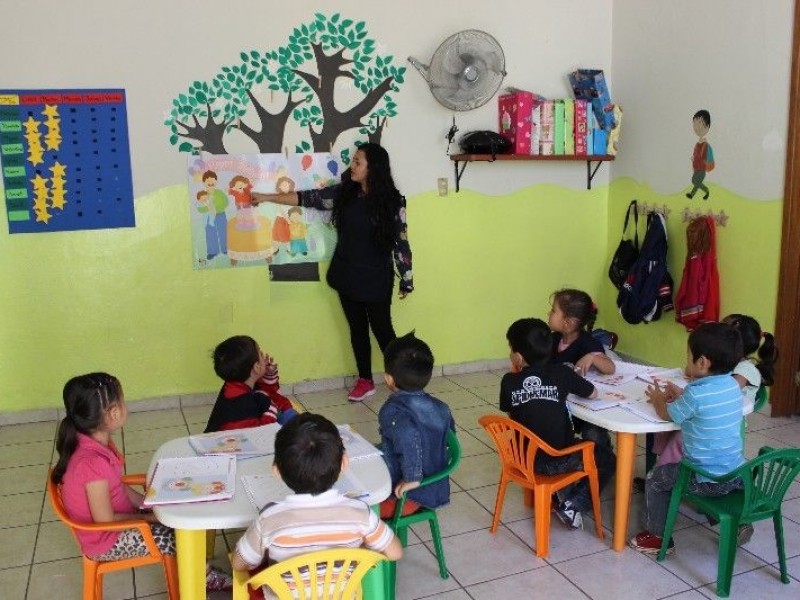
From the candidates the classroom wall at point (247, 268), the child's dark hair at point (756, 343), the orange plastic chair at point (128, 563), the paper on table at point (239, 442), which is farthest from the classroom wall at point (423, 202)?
the orange plastic chair at point (128, 563)

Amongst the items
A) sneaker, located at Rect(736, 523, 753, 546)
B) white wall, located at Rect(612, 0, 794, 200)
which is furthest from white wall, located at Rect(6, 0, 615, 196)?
sneaker, located at Rect(736, 523, 753, 546)

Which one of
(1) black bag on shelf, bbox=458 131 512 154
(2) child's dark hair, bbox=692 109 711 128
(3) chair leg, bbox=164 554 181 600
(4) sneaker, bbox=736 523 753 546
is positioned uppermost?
(2) child's dark hair, bbox=692 109 711 128

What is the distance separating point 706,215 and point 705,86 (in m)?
0.73

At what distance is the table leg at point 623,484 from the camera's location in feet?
8.70

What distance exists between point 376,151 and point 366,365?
1.26 m

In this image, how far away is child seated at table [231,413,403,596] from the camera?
5.60ft

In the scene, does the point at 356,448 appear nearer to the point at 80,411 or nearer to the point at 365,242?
the point at 80,411

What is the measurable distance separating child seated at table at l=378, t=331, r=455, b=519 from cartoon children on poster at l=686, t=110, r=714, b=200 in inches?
110

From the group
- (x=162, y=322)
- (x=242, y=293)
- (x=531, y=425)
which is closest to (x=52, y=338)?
(x=162, y=322)

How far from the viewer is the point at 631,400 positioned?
273 cm

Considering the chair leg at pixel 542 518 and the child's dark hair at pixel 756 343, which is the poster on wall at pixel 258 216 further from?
the child's dark hair at pixel 756 343

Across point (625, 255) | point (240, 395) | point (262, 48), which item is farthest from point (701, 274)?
point (240, 395)

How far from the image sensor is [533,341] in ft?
8.93

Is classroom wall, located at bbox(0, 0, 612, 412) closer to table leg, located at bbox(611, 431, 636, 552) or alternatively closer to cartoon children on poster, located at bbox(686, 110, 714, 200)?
cartoon children on poster, located at bbox(686, 110, 714, 200)
